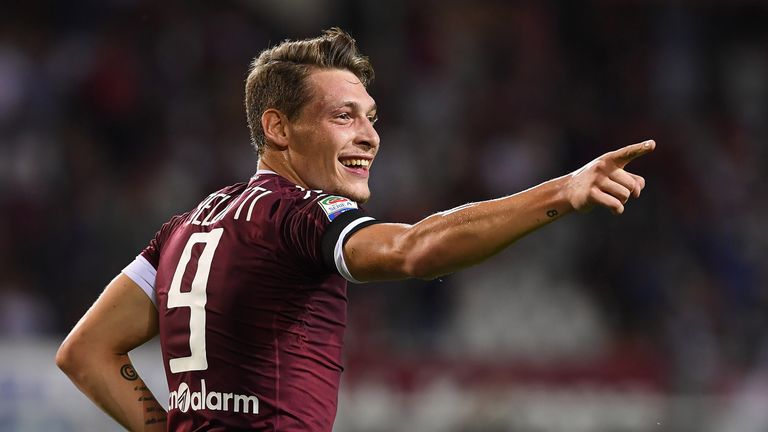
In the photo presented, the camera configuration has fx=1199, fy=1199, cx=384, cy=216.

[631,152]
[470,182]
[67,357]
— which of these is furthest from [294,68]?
[470,182]

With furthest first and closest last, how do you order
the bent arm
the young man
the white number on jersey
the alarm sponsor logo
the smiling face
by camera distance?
1. the bent arm
2. the smiling face
3. the white number on jersey
4. the alarm sponsor logo
5. the young man

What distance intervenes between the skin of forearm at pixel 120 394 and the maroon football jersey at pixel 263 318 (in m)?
0.38

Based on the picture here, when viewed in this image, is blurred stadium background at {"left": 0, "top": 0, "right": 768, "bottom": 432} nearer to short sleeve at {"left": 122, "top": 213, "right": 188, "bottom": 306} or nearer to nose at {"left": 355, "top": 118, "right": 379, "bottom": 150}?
short sleeve at {"left": 122, "top": 213, "right": 188, "bottom": 306}

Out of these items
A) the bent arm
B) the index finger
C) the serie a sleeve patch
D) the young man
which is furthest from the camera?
the bent arm

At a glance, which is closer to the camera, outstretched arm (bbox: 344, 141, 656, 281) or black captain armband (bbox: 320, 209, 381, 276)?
outstretched arm (bbox: 344, 141, 656, 281)

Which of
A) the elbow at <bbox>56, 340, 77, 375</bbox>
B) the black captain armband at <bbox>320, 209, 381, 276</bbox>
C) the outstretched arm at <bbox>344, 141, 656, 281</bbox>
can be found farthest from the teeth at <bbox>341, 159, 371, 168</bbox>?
the elbow at <bbox>56, 340, 77, 375</bbox>

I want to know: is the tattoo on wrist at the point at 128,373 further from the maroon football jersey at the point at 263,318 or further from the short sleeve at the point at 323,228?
the short sleeve at the point at 323,228

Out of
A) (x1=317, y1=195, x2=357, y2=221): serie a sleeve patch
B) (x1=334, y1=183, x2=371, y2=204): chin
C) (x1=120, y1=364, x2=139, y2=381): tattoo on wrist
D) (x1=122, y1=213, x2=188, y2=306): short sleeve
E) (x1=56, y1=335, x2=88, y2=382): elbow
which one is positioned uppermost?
(x1=334, y1=183, x2=371, y2=204): chin

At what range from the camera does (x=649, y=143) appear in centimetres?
301

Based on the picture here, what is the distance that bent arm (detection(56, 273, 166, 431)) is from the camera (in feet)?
13.6

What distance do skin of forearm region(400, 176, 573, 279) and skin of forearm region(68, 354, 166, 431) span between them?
1.39m

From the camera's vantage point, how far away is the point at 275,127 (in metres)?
4.14

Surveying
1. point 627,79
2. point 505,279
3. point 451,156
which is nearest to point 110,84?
point 451,156

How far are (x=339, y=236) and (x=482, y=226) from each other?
1.49ft
